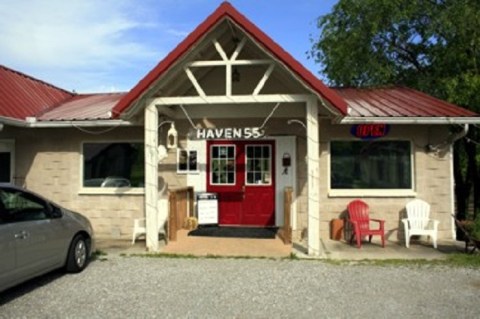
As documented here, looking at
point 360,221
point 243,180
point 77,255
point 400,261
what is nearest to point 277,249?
point 360,221

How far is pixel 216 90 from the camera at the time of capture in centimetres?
1175

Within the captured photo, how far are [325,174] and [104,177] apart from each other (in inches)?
214

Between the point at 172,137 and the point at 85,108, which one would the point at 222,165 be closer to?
the point at 172,137

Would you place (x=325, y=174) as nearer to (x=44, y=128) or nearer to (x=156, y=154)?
(x=156, y=154)

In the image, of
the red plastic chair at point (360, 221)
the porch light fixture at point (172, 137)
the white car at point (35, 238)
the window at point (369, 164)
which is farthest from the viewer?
the window at point (369, 164)

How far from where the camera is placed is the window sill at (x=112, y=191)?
38.0 ft

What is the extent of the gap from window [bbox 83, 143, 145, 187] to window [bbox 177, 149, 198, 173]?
3.25 feet

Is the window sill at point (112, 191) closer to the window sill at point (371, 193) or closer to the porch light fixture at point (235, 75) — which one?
the porch light fixture at point (235, 75)

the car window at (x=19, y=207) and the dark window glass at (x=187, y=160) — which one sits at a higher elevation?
the dark window glass at (x=187, y=160)

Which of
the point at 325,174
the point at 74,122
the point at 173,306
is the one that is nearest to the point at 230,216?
the point at 325,174

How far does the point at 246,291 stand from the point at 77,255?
9.68 ft

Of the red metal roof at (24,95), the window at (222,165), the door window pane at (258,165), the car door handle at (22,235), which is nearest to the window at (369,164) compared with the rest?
the door window pane at (258,165)

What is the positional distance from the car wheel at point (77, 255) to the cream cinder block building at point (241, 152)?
7.44ft

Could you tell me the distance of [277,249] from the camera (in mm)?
9438
